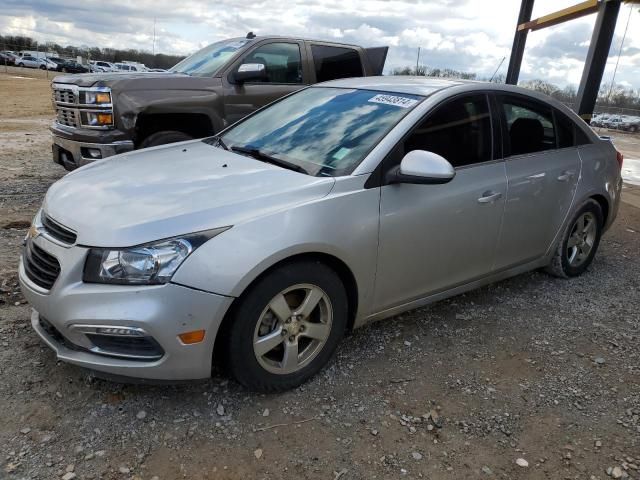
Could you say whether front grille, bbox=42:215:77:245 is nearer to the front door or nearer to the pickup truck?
the front door

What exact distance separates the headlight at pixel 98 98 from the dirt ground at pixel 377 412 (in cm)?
231

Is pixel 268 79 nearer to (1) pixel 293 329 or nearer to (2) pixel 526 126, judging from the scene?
(2) pixel 526 126

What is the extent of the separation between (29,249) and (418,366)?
2.30 metres

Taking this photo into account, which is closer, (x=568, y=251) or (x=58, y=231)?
(x=58, y=231)

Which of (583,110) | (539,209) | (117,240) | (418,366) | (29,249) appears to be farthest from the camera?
(583,110)

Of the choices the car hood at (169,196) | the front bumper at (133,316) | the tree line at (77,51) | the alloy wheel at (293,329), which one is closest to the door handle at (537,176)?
the car hood at (169,196)

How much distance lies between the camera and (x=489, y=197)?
3.54 metres

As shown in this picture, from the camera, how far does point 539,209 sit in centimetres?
396

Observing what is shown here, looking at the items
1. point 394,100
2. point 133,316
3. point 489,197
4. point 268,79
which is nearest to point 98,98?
point 268,79

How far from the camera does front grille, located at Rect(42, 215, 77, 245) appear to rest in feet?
8.43

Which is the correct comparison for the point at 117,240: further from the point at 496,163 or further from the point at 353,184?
the point at 496,163

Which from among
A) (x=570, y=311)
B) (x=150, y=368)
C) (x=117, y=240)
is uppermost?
(x=117, y=240)

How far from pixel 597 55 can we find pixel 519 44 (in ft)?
11.0

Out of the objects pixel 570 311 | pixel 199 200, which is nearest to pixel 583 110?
pixel 570 311
